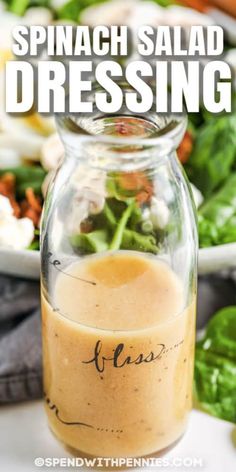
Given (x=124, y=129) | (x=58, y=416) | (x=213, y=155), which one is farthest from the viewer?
(x=213, y=155)

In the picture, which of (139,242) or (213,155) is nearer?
(139,242)

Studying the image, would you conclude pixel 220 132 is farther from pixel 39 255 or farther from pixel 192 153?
pixel 39 255

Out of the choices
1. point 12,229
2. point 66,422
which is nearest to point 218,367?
point 66,422

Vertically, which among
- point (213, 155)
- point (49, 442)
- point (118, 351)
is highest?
point (213, 155)

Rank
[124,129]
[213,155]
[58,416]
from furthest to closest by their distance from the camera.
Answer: [213,155] → [58,416] → [124,129]

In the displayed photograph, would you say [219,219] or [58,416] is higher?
[219,219]

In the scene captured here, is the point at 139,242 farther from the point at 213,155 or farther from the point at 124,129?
the point at 213,155

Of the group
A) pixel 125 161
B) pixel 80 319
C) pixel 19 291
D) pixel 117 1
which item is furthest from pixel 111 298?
pixel 117 1

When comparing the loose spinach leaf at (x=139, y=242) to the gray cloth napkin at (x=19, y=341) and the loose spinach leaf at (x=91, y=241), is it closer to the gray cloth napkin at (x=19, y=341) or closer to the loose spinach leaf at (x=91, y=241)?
the loose spinach leaf at (x=91, y=241)
